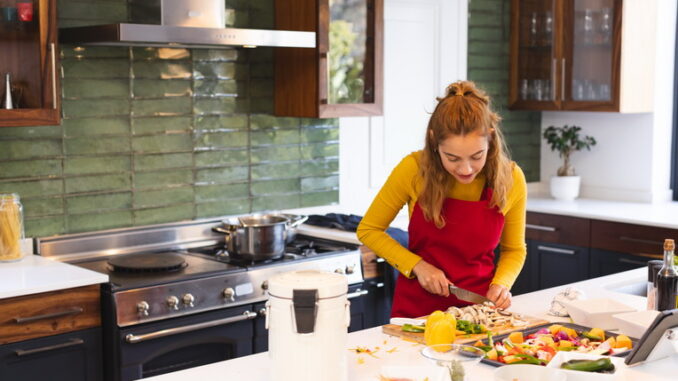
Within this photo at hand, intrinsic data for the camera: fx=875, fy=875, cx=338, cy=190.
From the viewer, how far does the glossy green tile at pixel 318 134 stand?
4621mm

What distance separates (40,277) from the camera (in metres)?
3.25

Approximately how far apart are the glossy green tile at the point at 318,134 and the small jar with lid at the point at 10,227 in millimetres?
1590

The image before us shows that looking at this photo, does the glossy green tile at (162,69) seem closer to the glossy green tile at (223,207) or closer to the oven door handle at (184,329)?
the glossy green tile at (223,207)

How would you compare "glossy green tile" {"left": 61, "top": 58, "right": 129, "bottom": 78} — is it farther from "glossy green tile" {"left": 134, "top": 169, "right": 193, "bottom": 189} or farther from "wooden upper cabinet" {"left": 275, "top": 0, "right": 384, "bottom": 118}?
"wooden upper cabinet" {"left": 275, "top": 0, "right": 384, "bottom": 118}

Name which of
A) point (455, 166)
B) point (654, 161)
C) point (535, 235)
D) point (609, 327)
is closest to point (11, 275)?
point (455, 166)

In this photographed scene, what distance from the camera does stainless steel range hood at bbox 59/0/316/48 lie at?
11.1ft

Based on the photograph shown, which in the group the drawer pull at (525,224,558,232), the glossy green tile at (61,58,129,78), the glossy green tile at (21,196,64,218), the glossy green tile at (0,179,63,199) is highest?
the glossy green tile at (61,58,129,78)

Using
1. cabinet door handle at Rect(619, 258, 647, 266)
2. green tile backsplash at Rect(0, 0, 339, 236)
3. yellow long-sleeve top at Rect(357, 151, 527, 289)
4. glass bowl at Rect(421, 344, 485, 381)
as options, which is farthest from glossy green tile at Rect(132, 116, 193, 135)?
cabinet door handle at Rect(619, 258, 647, 266)

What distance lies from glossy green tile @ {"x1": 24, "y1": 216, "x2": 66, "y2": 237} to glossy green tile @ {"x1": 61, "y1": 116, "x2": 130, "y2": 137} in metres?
0.37

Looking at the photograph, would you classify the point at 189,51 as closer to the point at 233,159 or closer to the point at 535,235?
the point at 233,159

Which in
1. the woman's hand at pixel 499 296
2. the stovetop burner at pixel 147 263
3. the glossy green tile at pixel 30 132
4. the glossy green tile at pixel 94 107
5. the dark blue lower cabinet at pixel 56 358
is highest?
the glossy green tile at pixel 94 107

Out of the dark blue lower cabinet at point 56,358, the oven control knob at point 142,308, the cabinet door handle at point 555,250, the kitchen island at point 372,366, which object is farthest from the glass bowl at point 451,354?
the cabinet door handle at point 555,250

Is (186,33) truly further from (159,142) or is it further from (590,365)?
(590,365)

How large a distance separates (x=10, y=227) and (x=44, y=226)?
0.28 m
